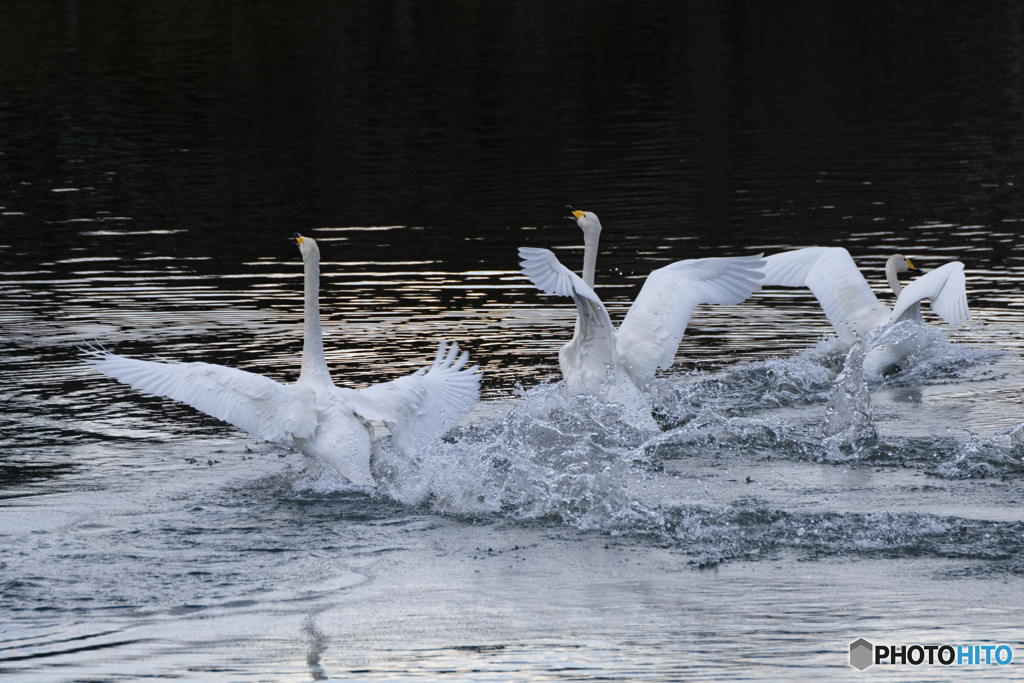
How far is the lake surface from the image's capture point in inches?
271

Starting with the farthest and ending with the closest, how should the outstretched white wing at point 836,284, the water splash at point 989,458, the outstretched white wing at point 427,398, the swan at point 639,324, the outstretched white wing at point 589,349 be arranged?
the outstretched white wing at point 836,284 < the swan at point 639,324 < the outstretched white wing at point 589,349 < the outstretched white wing at point 427,398 < the water splash at point 989,458

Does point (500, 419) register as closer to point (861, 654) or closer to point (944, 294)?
point (944, 294)

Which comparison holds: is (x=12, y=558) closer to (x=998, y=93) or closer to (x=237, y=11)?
(x=998, y=93)

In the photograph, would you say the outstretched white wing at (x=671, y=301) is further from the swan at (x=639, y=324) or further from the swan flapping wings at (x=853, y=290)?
the swan flapping wings at (x=853, y=290)

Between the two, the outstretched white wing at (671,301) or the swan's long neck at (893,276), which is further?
the swan's long neck at (893,276)

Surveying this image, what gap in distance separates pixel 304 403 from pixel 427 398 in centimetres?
103

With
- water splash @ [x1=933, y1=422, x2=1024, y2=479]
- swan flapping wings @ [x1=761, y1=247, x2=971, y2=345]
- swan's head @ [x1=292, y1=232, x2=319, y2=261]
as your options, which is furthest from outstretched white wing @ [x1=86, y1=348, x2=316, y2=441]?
swan flapping wings @ [x1=761, y1=247, x2=971, y2=345]

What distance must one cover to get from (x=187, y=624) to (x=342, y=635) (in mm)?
778

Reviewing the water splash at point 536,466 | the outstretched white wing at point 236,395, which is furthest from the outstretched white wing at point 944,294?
the outstretched white wing at point 236,395

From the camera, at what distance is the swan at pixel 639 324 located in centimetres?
1079

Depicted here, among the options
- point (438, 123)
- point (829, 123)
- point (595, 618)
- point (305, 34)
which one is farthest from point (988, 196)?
point (305, 34)

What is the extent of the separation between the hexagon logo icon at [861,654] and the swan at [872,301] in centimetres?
618

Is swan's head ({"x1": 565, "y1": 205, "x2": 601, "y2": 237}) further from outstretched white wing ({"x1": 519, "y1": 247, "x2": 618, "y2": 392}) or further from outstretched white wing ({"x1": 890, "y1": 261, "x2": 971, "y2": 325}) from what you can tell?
outstretched white wing ({"x1": 890, "y1": 261, "x2": 971, "y2": 325})

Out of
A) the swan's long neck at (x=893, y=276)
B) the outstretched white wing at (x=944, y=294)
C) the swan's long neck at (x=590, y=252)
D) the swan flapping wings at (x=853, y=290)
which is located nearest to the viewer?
the swan's long neck at (x=590, y=252)
